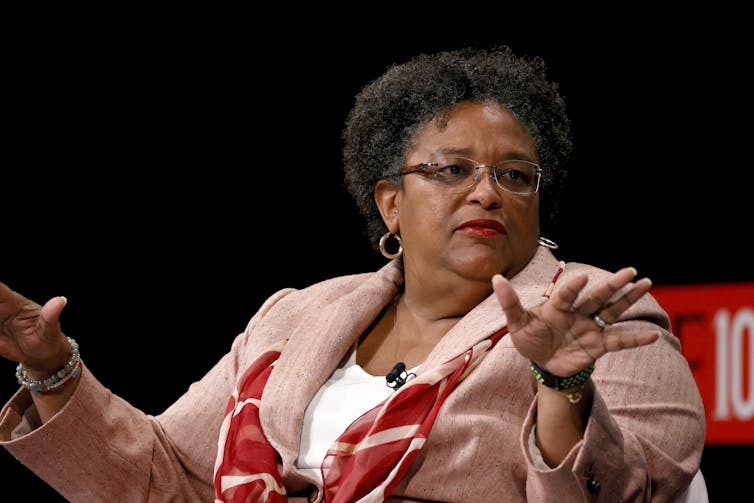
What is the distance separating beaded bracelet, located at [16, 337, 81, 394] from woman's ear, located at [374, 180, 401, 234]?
722 mm

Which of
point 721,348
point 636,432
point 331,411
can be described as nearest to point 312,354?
point 331,411

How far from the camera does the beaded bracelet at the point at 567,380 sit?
1.36m

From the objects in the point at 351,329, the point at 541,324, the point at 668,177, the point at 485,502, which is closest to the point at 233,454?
the point at 351,329

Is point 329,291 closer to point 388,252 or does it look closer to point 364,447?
point 388,252

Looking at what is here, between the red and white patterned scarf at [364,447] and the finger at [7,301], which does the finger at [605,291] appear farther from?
the finger at [7,301]

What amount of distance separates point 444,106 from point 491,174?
19 centimetres

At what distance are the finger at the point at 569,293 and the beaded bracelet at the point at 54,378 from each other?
0.98 meters

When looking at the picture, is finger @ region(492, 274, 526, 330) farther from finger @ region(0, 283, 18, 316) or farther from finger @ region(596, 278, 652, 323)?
finger @ region(0, 283, 18, 316)

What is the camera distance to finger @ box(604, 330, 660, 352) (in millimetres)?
1237

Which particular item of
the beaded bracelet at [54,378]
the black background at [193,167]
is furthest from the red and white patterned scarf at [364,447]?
the black background at [193,167]

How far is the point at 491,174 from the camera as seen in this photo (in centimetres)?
196

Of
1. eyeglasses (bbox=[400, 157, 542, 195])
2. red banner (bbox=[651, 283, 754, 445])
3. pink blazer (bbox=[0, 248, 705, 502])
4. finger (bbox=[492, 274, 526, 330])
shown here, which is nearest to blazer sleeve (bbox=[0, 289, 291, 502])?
pink blazer (bbox=[0, 248, 705, 502])

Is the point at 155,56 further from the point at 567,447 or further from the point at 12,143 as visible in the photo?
the point at 567,447

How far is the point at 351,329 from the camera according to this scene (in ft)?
6.65
